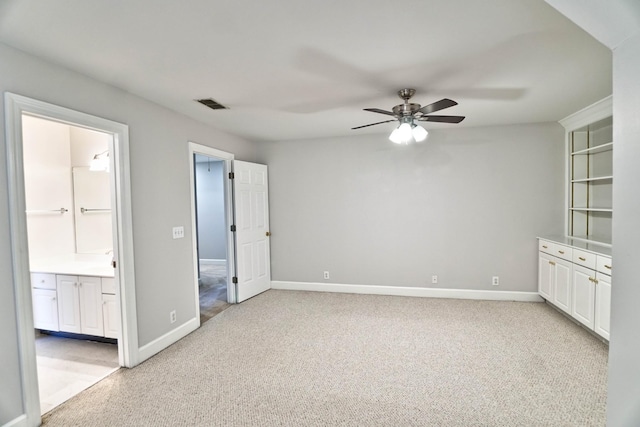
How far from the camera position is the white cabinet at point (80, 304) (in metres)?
3.02

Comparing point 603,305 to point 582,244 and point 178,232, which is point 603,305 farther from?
point 178,232

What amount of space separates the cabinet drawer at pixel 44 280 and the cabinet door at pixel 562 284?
18.2 feet

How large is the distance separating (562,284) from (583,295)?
0.42m

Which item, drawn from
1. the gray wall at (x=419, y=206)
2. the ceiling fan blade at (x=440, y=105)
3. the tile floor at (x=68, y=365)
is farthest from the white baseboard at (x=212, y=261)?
the ceiling fan blade at (x=440, y=105)

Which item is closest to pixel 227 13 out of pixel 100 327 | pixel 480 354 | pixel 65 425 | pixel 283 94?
pixel 283 94

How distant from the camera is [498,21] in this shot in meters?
1.73

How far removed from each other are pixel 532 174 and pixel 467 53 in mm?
2897

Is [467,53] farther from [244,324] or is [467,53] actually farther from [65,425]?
[65,425]

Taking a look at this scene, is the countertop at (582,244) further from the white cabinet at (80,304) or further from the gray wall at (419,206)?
the white cabinet at (80,304)

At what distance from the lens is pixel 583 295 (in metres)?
3.17

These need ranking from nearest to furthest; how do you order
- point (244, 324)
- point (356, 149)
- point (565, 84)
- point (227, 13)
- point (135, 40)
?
1. point (227, 13)
2. point (135, 40)
3. point (565, 84)
4. point (244, 324)
5. point (356, 149)

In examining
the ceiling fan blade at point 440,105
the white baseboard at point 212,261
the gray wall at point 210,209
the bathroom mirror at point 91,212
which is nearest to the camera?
the ceiling fan blade at point 440,105

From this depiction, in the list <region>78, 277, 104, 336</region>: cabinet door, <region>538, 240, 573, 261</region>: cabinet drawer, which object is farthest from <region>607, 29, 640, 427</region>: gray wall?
<region>78, 277, 104, 336</region>: cabinet door

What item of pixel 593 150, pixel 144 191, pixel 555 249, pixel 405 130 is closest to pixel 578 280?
pixel 555 249
